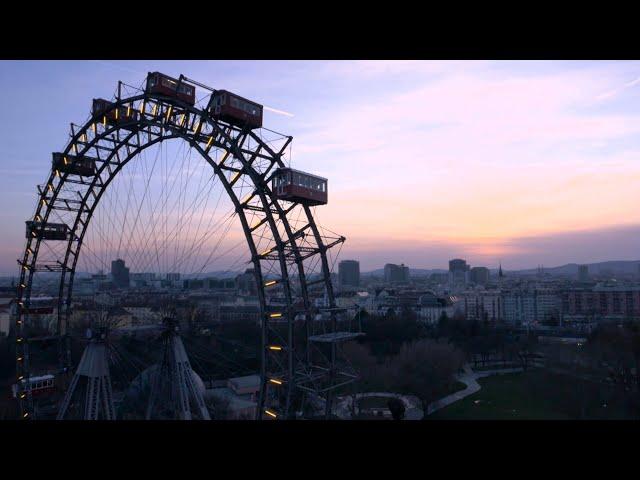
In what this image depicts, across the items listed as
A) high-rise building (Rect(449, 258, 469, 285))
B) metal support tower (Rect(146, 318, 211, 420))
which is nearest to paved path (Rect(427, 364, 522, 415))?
metal support tower (Rect(146, 318, 211, 420))

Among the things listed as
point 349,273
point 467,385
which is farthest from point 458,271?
point 467,385

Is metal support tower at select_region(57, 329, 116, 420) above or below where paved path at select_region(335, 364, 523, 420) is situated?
above

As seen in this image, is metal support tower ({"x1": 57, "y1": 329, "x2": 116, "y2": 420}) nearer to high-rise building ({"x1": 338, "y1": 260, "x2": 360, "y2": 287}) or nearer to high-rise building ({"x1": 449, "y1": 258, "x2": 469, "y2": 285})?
high-rise building ({"x1": 338, "y1": 260, "x2": 360, "y2": 287})

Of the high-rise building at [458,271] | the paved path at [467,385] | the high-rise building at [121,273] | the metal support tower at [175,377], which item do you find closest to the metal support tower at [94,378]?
the metal support tower at [175,377]

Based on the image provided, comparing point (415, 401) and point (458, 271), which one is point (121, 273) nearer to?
point (415, 401)
